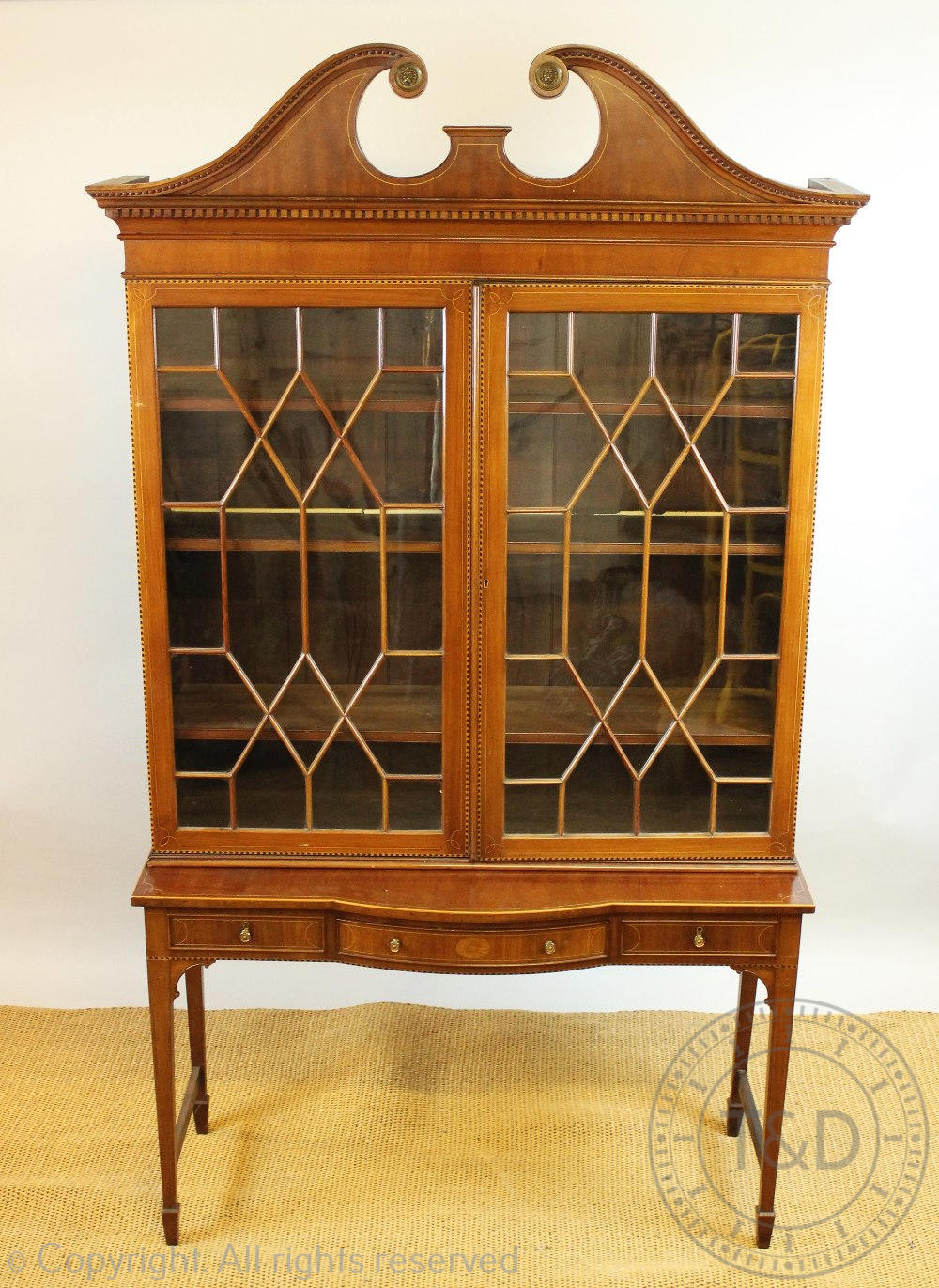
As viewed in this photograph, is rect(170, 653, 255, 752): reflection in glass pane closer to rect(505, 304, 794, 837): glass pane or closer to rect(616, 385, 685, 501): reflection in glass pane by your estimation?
rect(505, 304, 794, 837): glass pane

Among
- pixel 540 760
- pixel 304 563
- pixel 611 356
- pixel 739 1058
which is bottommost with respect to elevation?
pixel 739 1058

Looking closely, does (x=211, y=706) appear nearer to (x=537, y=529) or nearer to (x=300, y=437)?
(x=300, y=437)

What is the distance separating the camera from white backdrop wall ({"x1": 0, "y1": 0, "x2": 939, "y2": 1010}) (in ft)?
8.98

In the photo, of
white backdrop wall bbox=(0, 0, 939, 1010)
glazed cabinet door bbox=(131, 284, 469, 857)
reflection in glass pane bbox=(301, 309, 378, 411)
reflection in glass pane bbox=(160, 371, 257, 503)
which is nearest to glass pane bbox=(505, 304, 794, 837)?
glazed cabinet door bbox=(131, 284, 469, 857)

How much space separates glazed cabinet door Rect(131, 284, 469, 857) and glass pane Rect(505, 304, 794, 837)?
13 cm

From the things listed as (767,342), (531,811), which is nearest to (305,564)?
(531,811)

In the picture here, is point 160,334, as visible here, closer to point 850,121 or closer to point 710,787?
point 710,787

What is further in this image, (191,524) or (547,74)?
(191,524)

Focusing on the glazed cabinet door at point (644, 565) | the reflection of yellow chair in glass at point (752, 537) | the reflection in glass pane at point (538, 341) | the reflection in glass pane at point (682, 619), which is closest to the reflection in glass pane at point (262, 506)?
the glazed cabinet door at point (644, 565)

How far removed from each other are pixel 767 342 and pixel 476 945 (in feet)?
4.02

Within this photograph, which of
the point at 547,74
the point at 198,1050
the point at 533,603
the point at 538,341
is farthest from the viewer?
the point at 198,1050

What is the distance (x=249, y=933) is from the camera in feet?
7.41

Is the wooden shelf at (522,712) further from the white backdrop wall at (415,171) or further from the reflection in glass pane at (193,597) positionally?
the white backdrop wall at (415,171)

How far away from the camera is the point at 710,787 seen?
2.30 meters
